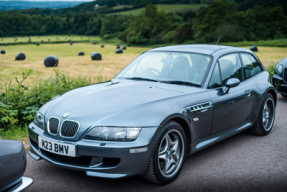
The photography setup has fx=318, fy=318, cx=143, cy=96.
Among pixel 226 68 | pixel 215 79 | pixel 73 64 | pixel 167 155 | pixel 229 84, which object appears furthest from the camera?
pixel 73 64

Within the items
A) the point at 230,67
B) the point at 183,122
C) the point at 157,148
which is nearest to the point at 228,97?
the point at 230,67

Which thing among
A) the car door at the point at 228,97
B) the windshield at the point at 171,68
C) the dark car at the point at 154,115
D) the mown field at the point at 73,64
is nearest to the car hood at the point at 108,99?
the dark car at the point at 154,115

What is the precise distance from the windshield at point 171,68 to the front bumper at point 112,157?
1.42m

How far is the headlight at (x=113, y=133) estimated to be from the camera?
10.3 ft

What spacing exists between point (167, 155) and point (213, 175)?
0.69 m

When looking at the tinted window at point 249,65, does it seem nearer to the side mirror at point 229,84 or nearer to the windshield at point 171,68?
the side mirror at point 229,84

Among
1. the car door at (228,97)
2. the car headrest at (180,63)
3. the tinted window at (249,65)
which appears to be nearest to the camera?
the car door at (228,97)

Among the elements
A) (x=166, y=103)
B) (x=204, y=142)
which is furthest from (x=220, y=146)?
(x=166, y=103)

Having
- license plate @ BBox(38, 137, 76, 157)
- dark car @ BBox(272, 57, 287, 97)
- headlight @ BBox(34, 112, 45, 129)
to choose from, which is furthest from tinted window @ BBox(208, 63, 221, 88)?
dark car @ BBox(272, 57, 287, 97)

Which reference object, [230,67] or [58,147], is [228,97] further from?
[58,147]

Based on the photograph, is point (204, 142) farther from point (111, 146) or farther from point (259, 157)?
point (111, 146)

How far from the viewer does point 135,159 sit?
3.13 metres

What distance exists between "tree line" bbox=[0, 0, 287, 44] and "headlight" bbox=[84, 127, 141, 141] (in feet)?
151

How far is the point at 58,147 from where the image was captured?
327 centimetres
